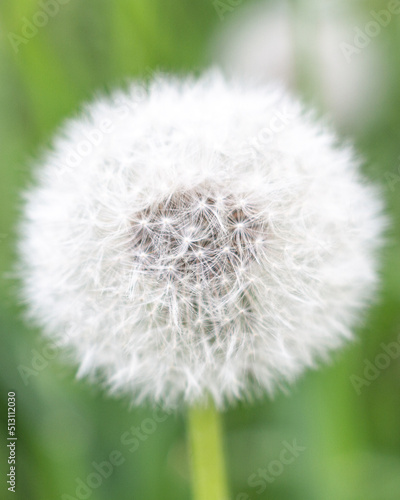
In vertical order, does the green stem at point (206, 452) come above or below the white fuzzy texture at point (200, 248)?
below

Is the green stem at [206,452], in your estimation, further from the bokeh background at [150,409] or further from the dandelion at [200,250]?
the bokeh background at [150,409]

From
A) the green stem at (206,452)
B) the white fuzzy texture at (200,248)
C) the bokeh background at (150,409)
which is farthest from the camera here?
the bokeh background at (150,409)

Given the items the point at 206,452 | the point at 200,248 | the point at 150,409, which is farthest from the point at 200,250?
the point at 150,409

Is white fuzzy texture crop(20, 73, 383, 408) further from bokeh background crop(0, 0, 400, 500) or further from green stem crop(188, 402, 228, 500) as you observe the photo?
bokeh background crop(0, 0, 400, 500)

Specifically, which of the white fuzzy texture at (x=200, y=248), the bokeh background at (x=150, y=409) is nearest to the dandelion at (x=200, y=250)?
the white fuzzy texture at (x=200, y=248)

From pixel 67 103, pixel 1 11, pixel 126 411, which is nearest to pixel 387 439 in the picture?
pixel 126 411

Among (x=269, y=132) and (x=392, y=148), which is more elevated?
(x=392, y=148)

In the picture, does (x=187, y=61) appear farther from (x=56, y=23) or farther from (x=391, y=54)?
(x=391, y=54)

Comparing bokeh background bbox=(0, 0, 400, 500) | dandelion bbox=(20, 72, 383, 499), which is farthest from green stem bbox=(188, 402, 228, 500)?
bokeh background bbox=(0, 0, 400, 500)
